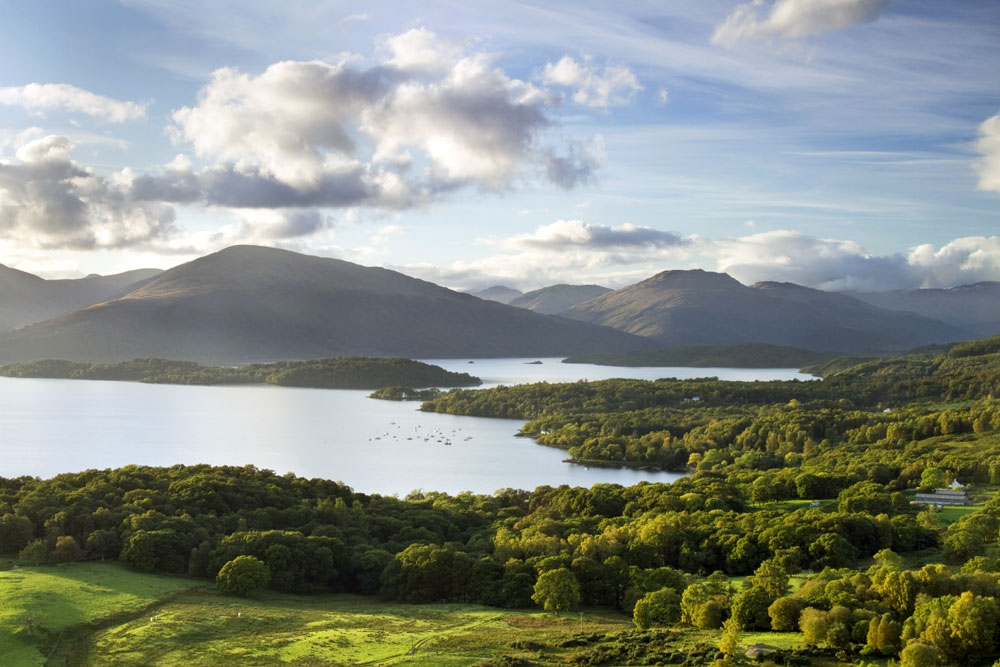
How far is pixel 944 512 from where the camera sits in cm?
4803

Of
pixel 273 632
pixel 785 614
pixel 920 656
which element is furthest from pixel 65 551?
pixel 920 656

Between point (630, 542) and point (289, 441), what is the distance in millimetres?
70089

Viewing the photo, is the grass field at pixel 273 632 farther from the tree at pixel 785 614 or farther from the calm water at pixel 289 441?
the calm water at pixel 289 441

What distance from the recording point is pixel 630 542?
41.7 m

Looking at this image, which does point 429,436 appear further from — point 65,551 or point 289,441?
point 65,551

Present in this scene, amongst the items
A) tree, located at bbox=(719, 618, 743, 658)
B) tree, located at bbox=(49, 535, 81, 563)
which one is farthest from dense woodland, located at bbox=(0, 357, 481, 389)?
tree, located at bbox=(719, 618, 743, 658)

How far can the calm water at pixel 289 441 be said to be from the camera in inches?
3250

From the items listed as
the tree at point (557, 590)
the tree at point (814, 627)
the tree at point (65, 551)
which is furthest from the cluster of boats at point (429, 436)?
the tree at point (814, 627)

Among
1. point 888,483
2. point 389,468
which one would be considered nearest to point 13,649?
point 888,483

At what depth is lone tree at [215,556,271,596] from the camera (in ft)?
122

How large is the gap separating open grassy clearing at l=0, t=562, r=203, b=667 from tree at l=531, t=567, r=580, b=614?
1529 centimetres

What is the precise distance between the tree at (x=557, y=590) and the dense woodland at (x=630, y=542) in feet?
0.29

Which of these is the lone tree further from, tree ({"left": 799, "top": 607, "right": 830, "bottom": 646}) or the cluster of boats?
the cluster of boats

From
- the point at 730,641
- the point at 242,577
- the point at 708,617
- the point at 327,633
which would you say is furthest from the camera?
the point at 242,577
